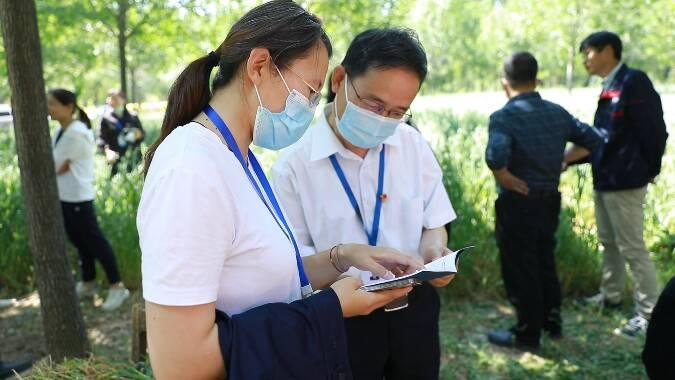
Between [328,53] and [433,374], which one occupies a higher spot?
[328,53]

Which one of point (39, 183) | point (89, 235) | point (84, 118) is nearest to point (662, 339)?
point (39, 183)

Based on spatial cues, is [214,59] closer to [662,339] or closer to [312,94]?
[312,94]

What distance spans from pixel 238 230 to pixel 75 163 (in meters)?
3.80

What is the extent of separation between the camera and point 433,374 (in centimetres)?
186

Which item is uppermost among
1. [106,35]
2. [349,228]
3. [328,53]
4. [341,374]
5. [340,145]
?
[106,35]

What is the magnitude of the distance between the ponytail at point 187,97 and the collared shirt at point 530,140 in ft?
7.74

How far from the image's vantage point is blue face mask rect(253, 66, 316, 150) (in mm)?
1333

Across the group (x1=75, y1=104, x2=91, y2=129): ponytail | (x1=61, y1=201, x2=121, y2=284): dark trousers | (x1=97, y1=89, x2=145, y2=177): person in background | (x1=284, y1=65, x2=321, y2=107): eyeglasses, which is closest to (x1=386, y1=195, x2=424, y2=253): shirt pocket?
(x1=284, y1=65, x2=321, y2=107): eyeglasses

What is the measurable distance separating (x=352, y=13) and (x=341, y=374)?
960cm

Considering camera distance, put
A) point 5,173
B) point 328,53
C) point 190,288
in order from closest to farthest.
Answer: point 190,288 → point 328,53 → point 5,173

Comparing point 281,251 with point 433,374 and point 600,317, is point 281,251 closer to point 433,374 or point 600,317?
point 433,374

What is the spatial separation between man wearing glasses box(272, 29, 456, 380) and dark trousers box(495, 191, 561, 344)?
1.61m

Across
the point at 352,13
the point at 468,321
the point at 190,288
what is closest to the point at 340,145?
the point at 190,288

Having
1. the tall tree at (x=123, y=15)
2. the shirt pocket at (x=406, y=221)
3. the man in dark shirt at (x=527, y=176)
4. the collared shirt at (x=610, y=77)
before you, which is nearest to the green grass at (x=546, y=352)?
the man in dark shirt at (x=527, y=176)
